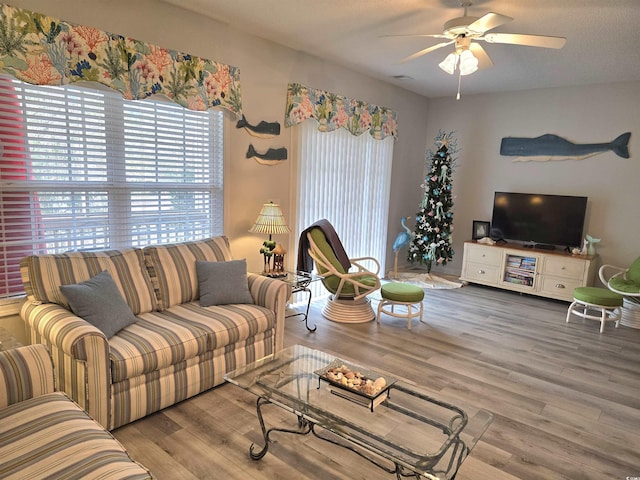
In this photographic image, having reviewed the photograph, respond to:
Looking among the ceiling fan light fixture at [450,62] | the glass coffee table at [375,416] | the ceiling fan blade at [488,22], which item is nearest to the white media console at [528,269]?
the ceiling fan light fixture at [450,62]

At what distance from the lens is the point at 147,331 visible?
8.52 feet

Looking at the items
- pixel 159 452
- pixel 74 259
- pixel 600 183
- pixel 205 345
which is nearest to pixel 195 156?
pixel 74 259

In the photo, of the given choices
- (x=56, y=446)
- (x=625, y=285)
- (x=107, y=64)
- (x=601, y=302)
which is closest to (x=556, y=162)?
(x=625, y=285)

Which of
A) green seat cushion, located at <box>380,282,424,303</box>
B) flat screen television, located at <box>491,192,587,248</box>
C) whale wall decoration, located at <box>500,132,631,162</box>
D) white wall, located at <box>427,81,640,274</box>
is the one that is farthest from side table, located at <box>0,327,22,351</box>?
whale wall decoration, located at <box>500,132,631,162</box>

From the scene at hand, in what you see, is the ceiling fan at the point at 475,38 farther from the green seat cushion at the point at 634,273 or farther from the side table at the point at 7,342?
the green seat cushion at the point at 634,273

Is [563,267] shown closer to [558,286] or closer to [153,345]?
[558,286]

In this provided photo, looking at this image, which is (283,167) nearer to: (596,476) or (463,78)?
(463,78)

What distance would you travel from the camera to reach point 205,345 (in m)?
2.69

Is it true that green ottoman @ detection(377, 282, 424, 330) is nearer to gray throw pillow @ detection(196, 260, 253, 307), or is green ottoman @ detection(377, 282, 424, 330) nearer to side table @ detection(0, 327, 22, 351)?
gray throw pillow @ detection(196, 260, 253, 307)

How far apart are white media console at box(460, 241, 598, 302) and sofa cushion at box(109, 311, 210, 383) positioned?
13.9 ft

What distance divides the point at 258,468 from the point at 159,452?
54 cm

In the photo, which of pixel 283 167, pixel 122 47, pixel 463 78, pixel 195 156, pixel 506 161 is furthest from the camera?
pixel 506 161

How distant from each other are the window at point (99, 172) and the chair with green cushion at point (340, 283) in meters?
0.96

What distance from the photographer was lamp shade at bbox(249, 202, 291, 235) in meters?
3.79
